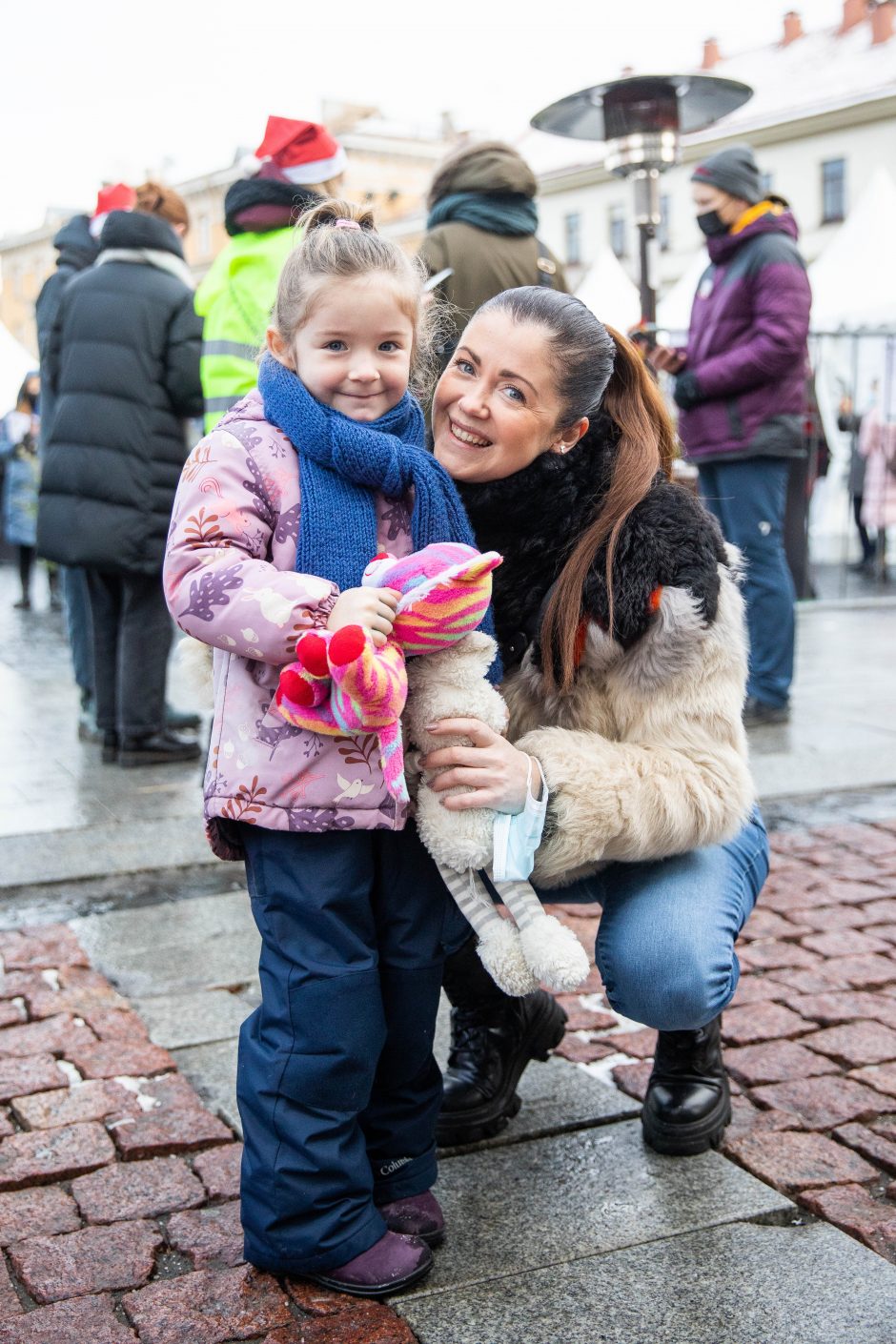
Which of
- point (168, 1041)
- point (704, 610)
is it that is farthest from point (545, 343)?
point (168, 1041)

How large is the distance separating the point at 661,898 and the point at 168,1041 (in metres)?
1.26

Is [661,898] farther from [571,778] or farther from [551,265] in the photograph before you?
[551,265]

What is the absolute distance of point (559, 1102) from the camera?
2896 mm

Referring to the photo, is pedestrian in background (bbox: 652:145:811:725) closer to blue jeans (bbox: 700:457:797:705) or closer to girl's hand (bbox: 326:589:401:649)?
blue jeans (bbox: 700:457:797:705)

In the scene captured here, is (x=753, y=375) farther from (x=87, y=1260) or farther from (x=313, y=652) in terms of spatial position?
(x=87, y=1260)

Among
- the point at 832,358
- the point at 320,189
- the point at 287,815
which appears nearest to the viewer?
the point at 287,815

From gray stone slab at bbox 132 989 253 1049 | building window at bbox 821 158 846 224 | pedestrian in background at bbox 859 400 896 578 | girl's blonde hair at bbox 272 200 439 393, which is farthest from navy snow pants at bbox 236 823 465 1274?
building window at bbox 821 158 846 224

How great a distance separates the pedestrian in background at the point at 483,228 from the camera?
4.74 m

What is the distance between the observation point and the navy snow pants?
7.09 feet

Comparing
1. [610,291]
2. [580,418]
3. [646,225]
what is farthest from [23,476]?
[580,418]

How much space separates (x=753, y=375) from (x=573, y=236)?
39257 millimetres

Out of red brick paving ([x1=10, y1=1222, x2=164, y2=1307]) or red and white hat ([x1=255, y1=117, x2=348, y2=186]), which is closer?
red brick paving ([x1=10, y1=1222, x2=164, y2=1307])

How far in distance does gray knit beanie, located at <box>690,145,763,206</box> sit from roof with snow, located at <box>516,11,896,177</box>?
29466 millimetres

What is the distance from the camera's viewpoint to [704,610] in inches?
95.0
